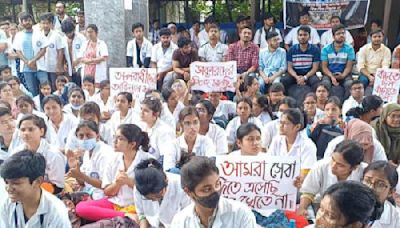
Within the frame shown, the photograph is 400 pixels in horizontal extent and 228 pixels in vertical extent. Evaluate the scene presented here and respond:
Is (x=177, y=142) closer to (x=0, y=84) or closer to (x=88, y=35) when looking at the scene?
(x=0, y=84)

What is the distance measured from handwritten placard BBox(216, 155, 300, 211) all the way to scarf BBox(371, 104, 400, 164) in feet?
5.15

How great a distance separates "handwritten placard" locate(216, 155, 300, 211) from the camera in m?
3.50

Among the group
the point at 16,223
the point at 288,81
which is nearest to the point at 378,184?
the point at 16,223

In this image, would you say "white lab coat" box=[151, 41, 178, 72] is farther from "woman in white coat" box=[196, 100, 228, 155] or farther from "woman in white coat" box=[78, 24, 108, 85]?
"woman in white coat" box=[196, 100, 228, 155]

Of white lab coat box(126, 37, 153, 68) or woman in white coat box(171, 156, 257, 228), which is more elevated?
white lab coat box(126, 37, 153, 68)

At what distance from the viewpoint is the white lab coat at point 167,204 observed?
343cm

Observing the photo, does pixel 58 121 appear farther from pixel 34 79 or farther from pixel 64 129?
pixel 34 79

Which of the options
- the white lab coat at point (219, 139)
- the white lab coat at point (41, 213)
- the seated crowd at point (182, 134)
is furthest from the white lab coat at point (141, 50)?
the white lab coat at point (41, 213)

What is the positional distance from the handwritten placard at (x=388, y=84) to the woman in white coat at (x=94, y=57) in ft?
13.3

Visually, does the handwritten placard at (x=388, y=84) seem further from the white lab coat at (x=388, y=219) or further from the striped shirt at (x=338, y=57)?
the white lab coat at (x=388, y=219)

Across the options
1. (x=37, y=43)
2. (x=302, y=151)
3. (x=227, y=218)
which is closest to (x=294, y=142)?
(x=302, y=151)

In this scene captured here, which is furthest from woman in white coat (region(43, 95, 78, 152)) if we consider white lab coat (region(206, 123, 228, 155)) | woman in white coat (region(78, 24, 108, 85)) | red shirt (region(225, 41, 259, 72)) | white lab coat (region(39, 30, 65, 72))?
red shirt (region(225, 41, 259, 72))

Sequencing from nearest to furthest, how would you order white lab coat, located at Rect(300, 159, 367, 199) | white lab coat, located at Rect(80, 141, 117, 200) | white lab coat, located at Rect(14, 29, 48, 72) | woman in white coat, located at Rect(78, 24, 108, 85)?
white lab coat, located at Rect(300, 159, 367, 199) → white lab coat, located at Rect(80, 141, 117, 200) → woman in white coat, located at Rect(78, 24, 108, 85) → white lab coat, located at Rect(14, 29, 48, 72)

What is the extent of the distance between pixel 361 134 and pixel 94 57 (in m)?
4.57
